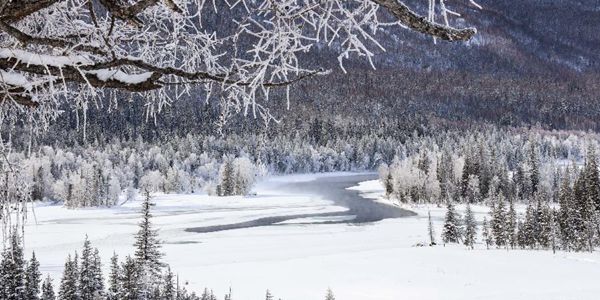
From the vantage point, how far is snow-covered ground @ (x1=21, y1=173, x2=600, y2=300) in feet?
140

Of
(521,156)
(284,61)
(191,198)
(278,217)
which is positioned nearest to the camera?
(284,61)

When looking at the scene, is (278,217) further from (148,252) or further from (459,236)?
(148,252)

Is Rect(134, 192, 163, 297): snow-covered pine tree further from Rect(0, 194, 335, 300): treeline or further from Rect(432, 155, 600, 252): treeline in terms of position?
Rect(432, 155, 600, 252): treeline

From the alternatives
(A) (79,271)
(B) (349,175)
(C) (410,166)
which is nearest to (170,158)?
(B) (349,175)

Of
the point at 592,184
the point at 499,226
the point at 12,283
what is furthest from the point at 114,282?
the point at 592,184

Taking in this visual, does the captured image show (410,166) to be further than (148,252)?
Yes

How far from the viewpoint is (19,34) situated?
92.1 inches

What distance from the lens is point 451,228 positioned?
6650cm

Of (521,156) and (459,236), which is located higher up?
(521,156)

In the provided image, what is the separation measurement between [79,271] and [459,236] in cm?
4455

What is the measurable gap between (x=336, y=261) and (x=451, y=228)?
22523 mm

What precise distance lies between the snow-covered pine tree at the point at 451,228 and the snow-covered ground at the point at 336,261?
286cm

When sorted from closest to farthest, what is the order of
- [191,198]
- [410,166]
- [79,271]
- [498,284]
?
[79,271]
[498,284]
[191,198]
[410,166]

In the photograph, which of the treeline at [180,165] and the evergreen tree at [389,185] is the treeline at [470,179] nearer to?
the evergreen tree at [389,185]
